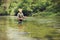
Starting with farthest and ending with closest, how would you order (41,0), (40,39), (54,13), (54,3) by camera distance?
(41,0) < (54,3) < (54,13) < (40,39)

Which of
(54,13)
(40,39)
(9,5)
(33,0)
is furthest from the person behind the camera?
(9,5)

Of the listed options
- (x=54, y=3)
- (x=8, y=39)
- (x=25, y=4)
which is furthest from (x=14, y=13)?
(x=8, y=39)

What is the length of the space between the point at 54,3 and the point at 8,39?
35416 mm

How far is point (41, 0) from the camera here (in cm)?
4909

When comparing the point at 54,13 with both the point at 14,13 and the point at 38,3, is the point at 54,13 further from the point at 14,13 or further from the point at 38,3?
the point at 14,13

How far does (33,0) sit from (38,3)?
15.7 feet

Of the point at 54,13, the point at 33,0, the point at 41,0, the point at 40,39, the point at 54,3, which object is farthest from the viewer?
the point at 33,0

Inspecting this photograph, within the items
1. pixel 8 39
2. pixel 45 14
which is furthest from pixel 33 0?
pixel 8 39

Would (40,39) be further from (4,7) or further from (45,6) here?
(4,7)

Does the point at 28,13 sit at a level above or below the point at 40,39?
below

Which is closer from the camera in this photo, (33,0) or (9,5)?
(33,0)

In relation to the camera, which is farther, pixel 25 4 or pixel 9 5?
pixel 9 5

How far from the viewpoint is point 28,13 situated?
4741cm

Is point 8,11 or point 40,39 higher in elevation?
point 40,39
